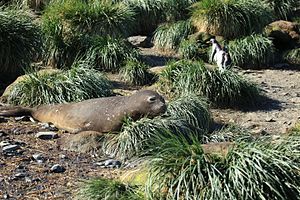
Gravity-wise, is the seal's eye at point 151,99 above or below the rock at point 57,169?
above

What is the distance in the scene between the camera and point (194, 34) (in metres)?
15.6

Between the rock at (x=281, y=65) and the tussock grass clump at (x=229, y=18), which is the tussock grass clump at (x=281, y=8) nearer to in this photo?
the tussock grass clump at (x=229, y=18)

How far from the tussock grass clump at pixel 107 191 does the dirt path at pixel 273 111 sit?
4.76 metres

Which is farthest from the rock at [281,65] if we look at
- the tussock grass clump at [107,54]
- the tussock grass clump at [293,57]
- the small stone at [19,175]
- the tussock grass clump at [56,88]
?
the small stone at [19,175]

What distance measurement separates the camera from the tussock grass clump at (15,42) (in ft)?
36.9

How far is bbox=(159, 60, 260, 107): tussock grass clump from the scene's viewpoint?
36.2 ft

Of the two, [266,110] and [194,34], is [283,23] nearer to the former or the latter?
[194,34]

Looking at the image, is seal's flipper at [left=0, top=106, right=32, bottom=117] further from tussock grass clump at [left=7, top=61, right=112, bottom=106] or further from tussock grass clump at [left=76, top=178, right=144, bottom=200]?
tussock grass clump at [left=76, top=178, right=144, bottom=200]

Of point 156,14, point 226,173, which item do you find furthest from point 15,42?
point 226,173

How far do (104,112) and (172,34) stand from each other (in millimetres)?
7886

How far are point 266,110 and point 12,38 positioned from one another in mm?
4807

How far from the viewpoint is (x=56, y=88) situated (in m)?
9.70

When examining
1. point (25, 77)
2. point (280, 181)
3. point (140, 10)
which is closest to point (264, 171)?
point (280, 181)

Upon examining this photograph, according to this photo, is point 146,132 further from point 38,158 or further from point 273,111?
point 273,111
